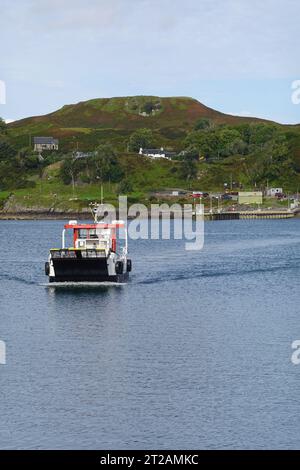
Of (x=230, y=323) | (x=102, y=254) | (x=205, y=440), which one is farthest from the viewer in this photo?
(x=102, y=254)

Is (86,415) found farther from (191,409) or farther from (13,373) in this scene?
(13,373)

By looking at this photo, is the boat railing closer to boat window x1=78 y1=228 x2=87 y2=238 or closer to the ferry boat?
the ferry boat

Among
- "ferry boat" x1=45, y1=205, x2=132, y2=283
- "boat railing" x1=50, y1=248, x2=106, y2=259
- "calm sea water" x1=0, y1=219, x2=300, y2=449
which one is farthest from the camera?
"ferry boat" x1=45, y1=205, x2=132, y2=283

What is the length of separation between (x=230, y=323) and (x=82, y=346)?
45.5 ft

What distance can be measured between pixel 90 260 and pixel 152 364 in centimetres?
3250

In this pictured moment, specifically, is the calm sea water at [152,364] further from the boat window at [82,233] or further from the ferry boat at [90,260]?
the boat window at [82,233]

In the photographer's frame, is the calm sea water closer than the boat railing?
Yes

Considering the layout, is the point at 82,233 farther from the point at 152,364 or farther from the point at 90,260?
the point at 152,364

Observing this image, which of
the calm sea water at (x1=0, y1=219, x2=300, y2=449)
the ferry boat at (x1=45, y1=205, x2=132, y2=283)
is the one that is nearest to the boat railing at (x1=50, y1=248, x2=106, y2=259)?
the ferry boat at (x1=45, y1=205, x2=132, y2=283)

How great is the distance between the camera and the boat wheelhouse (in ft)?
282

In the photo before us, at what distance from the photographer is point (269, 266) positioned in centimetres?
11538

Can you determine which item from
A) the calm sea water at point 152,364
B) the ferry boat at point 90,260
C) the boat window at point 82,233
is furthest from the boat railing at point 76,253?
the boat window at point 82,233

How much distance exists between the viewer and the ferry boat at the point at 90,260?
85.9 metres
